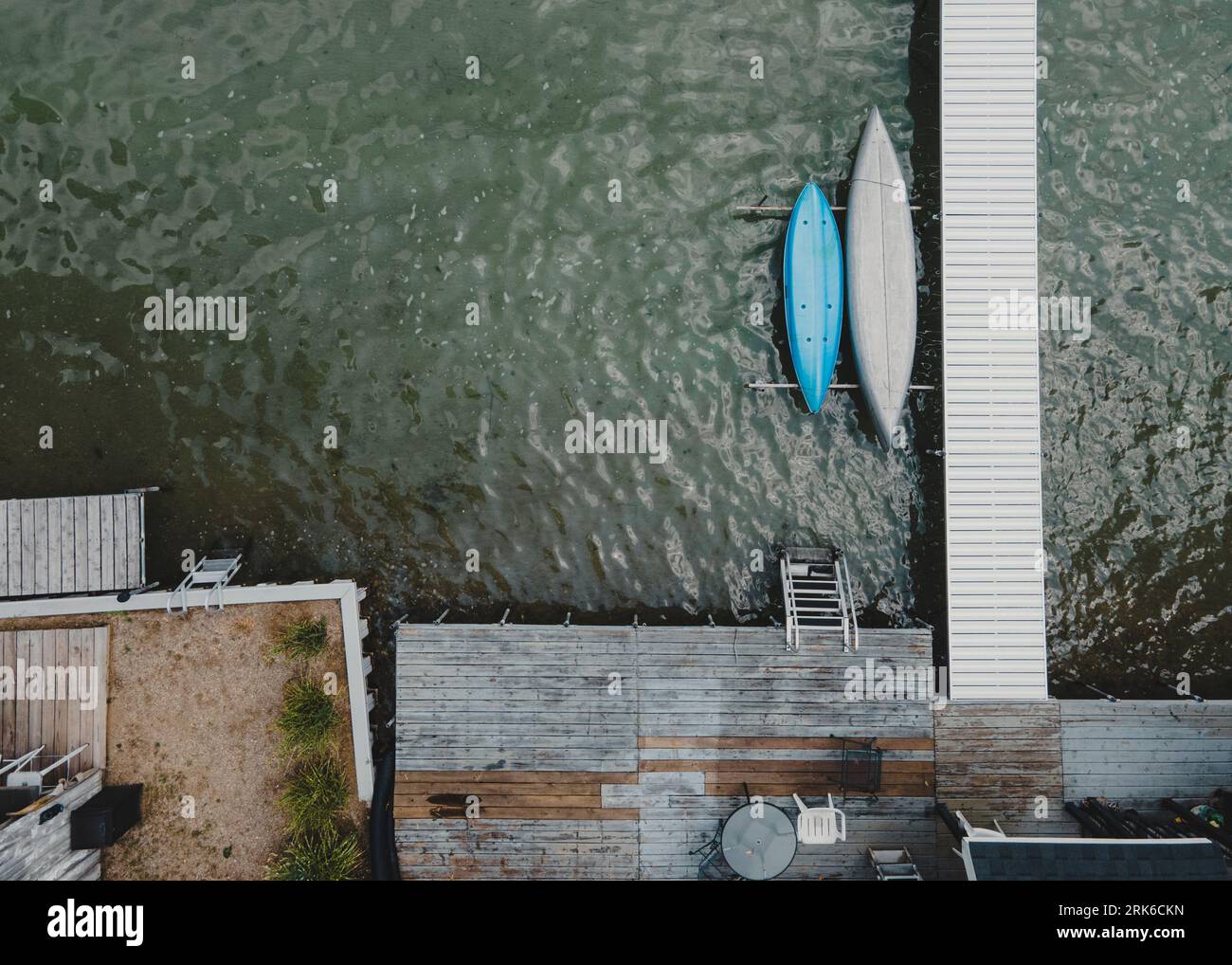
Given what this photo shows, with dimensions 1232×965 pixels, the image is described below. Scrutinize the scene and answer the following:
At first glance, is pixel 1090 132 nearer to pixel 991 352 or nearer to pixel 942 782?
pixel 991 352

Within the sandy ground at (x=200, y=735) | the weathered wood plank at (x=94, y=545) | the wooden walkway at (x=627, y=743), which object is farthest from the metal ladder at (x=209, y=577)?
the wooden walkway at (x=627, y=743)

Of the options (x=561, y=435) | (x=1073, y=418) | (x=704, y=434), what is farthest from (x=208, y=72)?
(x=1073, y=418)

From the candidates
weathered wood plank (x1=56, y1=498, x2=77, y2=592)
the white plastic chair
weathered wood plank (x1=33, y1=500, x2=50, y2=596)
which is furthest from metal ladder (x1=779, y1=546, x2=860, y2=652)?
weathered wood plank (x1=33, y1=500, x2=50, y2=596)

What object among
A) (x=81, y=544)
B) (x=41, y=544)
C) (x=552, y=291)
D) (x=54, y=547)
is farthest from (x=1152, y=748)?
(x=41, y=544)

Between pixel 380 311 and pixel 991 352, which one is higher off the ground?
pixel 380 311

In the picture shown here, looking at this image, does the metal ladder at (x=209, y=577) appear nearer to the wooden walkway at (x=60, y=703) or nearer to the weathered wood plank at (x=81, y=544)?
the wooden walkway at (x=60, y=703)

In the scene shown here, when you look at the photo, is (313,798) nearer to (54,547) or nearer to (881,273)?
(54,547)

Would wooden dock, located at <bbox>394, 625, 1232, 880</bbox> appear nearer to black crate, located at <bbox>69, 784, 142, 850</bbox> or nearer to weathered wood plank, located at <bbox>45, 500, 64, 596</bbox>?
black crate, located at <bbox>69, 784, 142, 850</bbox>
